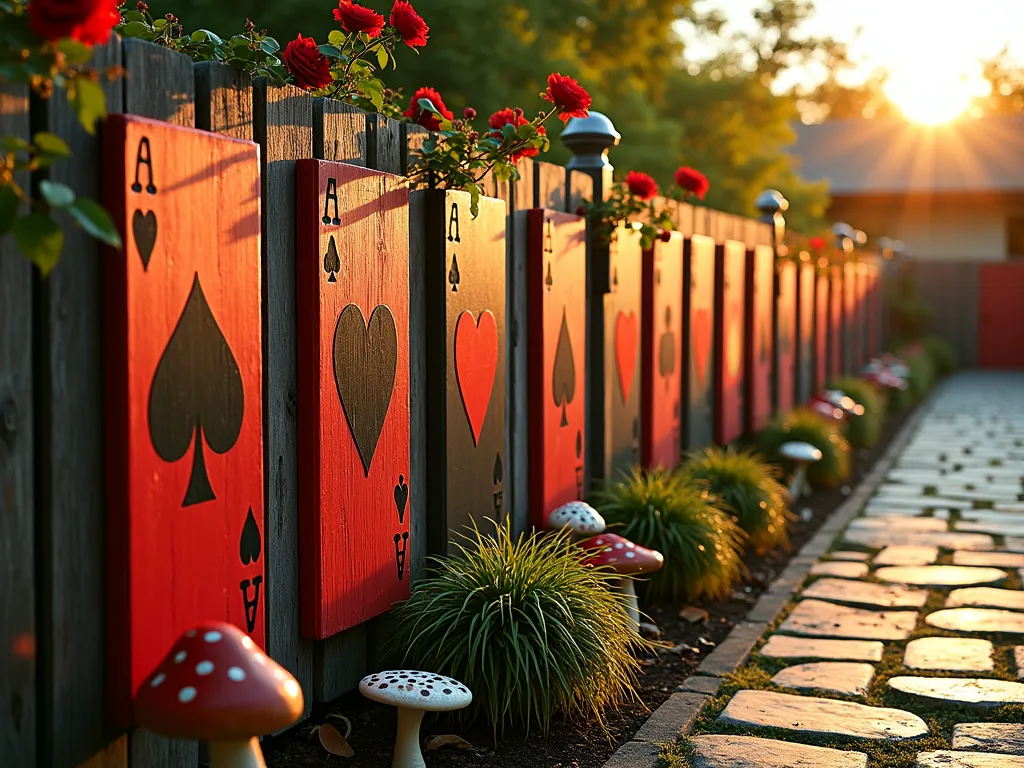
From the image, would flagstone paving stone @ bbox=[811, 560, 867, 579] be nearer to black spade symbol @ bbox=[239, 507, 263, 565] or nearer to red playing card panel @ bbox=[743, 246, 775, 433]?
red playing card panel @ bbox=[743, 246, 775, 433]

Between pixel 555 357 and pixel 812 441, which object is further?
pixel 812 441

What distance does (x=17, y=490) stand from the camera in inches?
99.0

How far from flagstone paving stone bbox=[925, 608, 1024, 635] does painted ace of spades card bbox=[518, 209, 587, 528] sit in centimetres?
175

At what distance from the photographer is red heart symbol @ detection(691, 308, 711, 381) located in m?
7.85

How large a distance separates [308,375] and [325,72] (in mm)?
931

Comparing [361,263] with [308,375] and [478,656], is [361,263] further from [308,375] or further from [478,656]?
[478,656]

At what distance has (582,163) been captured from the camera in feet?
19.9

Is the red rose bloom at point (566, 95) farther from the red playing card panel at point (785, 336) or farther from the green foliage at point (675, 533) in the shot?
the red playing card panel at point (785, 336)

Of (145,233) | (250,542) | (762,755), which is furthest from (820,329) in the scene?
(145,233)

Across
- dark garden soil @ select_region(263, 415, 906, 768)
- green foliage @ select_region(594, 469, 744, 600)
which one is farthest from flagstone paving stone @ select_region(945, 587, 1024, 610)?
dark garden soil @ select_region(263, 415, 906, 768)

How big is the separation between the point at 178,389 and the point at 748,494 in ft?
15.1

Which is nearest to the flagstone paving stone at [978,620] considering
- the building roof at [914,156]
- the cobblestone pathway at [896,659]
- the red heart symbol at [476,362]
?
the cobblestone pathway at [896,659]

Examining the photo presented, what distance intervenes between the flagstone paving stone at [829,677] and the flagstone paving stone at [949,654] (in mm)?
246

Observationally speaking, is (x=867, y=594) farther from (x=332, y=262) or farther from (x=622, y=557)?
(x=332, y=262)
